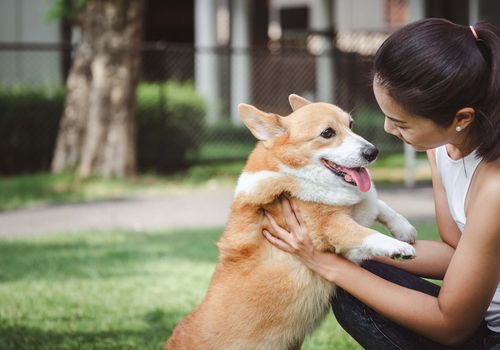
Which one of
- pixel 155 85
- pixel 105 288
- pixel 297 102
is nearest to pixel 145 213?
pixel 105 288

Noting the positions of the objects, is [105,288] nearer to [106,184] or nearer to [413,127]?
[413,127]

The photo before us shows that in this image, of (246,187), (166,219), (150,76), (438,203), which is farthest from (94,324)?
(150,76)

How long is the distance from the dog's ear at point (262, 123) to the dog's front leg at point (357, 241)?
519 mm

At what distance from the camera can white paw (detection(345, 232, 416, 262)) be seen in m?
2.55

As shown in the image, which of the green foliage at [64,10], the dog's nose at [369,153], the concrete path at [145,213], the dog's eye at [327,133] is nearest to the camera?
the dog's nose at [369,153]

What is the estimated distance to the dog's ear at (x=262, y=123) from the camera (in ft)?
9.93

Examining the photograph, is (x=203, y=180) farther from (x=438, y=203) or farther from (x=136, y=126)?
(x=438, y=203)

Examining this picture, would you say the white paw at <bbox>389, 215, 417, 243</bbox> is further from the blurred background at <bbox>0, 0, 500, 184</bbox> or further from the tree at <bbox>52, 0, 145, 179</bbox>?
the tree at <bbox>52, 0, 145, 179</bbox>

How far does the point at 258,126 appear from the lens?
3047mm

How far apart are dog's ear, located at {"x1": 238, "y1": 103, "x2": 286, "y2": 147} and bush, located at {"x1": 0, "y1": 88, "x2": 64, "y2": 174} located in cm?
809

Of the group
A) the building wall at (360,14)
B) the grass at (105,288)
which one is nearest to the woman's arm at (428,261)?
the grass at (105,288)

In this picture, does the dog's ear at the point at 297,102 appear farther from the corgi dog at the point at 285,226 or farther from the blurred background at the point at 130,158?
the blurred background at the point at 130,158

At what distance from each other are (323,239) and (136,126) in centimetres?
801

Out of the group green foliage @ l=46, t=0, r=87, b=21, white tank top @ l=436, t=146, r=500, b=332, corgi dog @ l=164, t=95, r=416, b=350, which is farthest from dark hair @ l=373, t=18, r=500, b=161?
green foliage @ l=46, t=0, r=87, b=21
